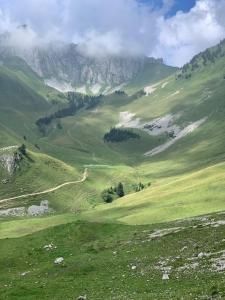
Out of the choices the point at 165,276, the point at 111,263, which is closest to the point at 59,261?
the point at 111,263

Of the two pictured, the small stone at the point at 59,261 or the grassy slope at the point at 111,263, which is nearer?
the grassy slope at the point at 111,263

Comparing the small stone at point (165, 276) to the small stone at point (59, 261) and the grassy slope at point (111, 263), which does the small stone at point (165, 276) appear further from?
the small stone at point (59, 261)

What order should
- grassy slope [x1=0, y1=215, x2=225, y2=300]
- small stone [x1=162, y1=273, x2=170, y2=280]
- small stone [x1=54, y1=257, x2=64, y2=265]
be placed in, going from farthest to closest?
small stone [x1=54, y1=257, x2=64, y2=265], small stone [x1=162, y1=273, x2=170, y2=280], grassy slope [x1=0, y1=215, x2=225, y2=300]

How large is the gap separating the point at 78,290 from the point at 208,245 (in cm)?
1553

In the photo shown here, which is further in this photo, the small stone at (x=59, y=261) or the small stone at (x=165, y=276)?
the small stone at (x=59, y=261)

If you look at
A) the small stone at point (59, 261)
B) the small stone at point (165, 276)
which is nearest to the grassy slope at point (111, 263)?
the small stone at point (165, 276)

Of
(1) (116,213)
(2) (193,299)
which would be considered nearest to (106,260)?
(2) (193,299)

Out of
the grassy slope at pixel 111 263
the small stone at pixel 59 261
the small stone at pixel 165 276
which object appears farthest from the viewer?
the small stone at pixel 59 261

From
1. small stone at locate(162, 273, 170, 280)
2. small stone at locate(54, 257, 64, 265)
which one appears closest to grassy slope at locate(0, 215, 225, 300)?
small stone at locate(162, 273, 170, 280)

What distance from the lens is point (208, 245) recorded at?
52438 millimetres

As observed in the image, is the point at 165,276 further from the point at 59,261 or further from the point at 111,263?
the point at 59,261

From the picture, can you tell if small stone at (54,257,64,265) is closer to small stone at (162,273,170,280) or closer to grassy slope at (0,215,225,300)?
grassy slope at (0,215,225,300)

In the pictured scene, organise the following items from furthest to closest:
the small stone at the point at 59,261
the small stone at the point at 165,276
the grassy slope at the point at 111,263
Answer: the small stone at the point at 59,261 → the small stone at the point at 165,276 → the grassy slope at the point at 111,263

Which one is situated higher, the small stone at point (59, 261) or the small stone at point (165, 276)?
the small stone at point (59, 261)
